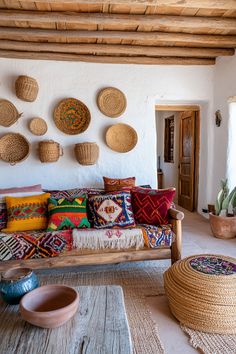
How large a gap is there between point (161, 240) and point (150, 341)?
93 cm

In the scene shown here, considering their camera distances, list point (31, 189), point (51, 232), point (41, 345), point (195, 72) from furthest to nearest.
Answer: point (195, 72), point (31, 189), point (51, 232), point (41, 345)

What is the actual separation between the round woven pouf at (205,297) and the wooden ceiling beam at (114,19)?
2424mm

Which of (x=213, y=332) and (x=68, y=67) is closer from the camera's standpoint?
(x=213, y=332)

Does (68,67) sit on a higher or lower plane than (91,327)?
higher

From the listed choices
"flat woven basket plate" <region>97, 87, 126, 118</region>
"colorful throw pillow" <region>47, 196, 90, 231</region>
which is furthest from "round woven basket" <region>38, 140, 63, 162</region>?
"colorful throw pillow" <region>47, 196, 90, 231</region>

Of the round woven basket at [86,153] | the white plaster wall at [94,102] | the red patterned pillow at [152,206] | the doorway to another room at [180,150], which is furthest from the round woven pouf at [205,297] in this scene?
the doorway to another room at [180,150]

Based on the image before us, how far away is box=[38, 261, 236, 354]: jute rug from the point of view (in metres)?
1.63

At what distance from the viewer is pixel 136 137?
3879 millimetres

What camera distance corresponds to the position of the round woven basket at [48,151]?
3492 mm

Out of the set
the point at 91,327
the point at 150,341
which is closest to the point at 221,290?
the point at 150,341

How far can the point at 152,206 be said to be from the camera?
2.67m

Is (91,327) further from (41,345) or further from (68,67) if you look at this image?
(68,67)

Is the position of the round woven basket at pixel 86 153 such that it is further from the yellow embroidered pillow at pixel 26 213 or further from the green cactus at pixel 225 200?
the green cactus at pixel 225 200

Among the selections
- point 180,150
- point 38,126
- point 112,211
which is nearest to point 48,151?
point 38,126
